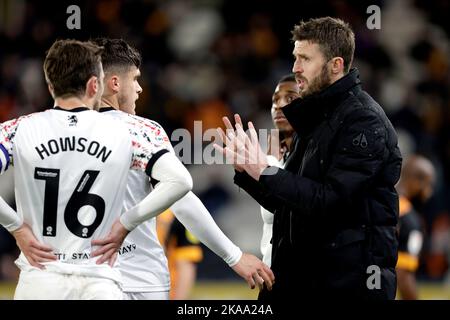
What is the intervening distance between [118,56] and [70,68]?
2.81 feet

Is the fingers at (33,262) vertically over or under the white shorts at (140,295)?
over

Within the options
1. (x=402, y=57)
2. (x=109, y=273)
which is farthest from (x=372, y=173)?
(x=402, y=57)

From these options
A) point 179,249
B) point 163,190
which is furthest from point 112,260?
point 179,249

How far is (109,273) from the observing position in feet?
12.1

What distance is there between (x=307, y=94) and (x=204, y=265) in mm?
6084

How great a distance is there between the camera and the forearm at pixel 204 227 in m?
4.24

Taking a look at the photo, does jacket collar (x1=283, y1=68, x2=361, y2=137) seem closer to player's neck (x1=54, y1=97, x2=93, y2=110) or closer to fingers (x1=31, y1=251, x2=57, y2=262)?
player's neck (x1=54, y1=97, x2=93, y2=110)

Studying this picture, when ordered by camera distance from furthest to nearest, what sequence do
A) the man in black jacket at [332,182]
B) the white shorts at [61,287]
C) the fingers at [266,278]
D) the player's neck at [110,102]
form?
1. the player's neck at [110,102]
2. the fingers at [266,278]
3. the man in black jacket at [332,182]
4. the white shorts at [61,287]

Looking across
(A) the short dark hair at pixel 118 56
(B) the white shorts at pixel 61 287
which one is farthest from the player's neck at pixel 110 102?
(B) the white shorts at pixel 61 287

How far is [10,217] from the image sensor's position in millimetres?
3613

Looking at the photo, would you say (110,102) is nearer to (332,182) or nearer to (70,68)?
(70,68)

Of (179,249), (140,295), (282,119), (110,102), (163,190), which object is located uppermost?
(110,102)

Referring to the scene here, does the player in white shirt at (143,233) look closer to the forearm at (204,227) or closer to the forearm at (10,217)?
the forearm at (204,227)
